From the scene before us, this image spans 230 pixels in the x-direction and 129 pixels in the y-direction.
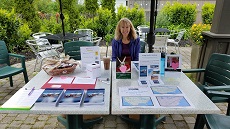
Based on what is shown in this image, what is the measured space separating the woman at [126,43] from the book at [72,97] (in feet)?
3.89

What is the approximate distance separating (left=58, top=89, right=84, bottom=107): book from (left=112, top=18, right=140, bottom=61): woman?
1.19 m

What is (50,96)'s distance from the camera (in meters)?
1.30

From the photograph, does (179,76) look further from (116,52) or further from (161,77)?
(116,52)

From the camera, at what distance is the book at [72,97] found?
1.23m

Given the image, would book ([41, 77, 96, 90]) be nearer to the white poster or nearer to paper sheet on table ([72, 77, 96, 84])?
paper sheet on table ([72, 77, 96, 84])

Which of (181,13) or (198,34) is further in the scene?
(181,13)

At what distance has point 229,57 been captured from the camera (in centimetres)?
196

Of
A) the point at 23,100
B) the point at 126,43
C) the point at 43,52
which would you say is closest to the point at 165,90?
the point at 23,100

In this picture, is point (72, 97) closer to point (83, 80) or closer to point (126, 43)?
point (83, 80)

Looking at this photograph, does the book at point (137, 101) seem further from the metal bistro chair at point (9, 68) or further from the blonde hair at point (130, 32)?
the metal bistro chair at point (9, 68)

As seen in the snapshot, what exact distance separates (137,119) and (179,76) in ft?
2.53

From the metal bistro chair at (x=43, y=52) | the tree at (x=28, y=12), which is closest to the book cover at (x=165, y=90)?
the metal bistro chair at (x=43, y=52)

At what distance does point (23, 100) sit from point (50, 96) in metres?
0.20

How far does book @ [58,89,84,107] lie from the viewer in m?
1.23
